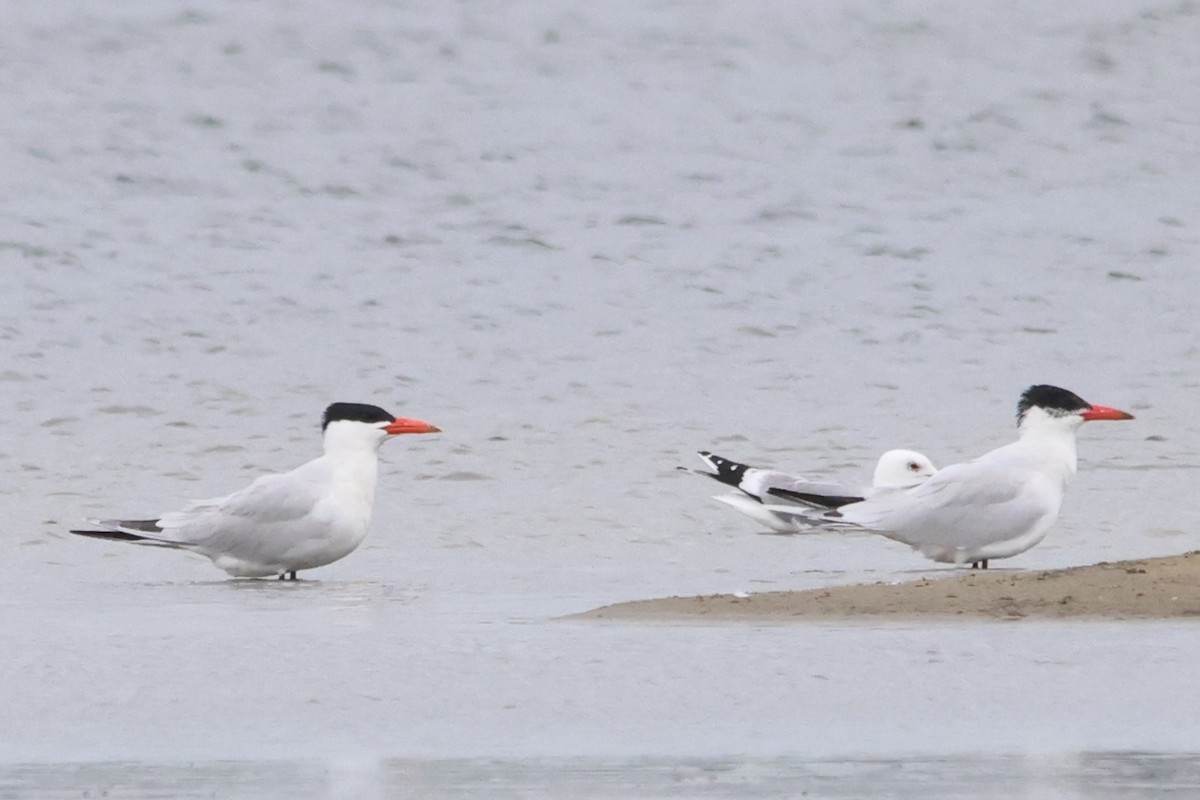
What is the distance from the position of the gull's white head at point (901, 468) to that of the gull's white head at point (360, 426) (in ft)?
7.08

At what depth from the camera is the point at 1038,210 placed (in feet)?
69.9

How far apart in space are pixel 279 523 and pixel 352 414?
2.79 feet

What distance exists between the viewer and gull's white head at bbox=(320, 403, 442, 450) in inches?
433

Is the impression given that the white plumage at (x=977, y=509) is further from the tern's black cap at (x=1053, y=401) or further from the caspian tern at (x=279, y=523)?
the caspian tern at (x=279, y=523)

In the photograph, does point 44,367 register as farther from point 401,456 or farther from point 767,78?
point 767,78

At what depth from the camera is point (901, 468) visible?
11.8 metres

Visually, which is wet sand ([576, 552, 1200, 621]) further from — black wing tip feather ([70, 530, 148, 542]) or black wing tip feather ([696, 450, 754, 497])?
black wing tip feather ([696, 450, 754, 497])

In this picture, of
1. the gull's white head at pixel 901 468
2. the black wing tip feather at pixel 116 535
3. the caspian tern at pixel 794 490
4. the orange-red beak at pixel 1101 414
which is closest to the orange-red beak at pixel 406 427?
the black wing tip feather at pixel 116 535

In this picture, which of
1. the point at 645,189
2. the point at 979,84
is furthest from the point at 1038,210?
the point at 979,84

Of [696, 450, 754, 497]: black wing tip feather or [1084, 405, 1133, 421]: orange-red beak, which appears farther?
[696, 450, 754, 497]: black wing tip feather

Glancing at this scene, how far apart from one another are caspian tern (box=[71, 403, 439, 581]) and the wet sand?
101 inches

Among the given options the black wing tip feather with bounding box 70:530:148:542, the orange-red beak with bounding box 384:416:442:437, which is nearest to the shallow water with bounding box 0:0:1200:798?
the black wing tip feather with bounding box 70:530:148:542

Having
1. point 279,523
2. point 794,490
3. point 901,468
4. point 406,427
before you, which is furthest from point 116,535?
point 901,468

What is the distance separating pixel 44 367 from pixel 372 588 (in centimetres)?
644
